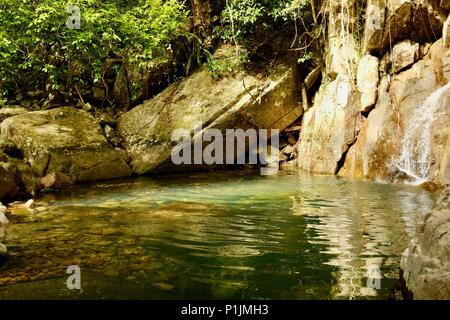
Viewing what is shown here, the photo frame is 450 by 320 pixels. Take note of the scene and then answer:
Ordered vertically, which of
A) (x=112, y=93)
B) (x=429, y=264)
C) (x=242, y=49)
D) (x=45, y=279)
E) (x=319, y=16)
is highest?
(x=319, y=16)

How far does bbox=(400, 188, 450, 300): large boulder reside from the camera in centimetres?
234

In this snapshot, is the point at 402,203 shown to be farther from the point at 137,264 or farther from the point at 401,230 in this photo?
the point at 137,264

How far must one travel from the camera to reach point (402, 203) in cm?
651

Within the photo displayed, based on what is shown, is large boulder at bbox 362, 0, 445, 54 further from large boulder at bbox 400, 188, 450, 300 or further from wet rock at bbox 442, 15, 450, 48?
large boulder at bbox 400, 188, 450, 300

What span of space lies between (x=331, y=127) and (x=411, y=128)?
2.68m

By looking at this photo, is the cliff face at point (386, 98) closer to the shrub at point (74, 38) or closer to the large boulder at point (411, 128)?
the large boulder at point (411, 128)

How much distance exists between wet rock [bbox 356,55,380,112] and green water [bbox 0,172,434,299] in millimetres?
3208

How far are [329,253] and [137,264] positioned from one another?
1.96 m

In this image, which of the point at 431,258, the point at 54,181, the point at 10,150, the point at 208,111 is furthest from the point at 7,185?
the point at 431,258

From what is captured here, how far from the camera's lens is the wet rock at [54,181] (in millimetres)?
10297

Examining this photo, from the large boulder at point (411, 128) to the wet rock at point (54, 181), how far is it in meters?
7.89

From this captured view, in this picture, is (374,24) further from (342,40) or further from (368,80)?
(368,80)

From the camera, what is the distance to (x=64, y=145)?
11.8 metres
